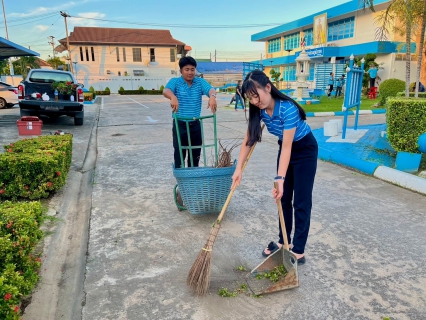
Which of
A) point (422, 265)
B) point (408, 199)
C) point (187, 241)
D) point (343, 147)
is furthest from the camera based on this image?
point (343, 147)

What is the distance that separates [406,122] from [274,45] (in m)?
34.9

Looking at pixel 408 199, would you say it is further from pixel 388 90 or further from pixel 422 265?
pixel 388 90

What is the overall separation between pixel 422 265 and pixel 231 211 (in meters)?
1.80

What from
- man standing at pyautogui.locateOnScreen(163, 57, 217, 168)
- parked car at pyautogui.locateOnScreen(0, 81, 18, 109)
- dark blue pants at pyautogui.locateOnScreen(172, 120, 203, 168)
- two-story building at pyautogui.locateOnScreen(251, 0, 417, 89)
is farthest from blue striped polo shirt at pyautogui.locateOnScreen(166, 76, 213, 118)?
two-story building at pyautogui.locateOnScreen(251, 0, 417, 89)

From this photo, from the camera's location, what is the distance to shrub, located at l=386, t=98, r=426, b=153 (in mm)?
4578

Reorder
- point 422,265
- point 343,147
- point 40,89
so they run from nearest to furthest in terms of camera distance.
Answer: point 422,265, point 343,147, point 40,89

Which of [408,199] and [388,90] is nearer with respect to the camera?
[408,199]

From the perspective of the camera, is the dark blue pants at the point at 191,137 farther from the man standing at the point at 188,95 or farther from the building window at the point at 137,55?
the building window at the point at 137,55

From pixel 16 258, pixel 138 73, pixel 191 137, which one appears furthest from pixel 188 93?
pixel 138 73

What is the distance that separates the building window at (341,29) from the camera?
25156 mm

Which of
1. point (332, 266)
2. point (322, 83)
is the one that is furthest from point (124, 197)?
point (322, 83)

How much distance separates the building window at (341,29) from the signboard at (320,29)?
35.3 inches

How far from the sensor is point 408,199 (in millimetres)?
3865

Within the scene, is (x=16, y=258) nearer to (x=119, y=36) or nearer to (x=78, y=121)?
(x=78, y=121)
